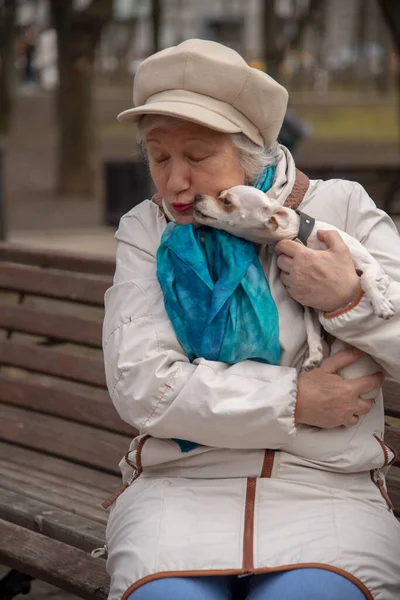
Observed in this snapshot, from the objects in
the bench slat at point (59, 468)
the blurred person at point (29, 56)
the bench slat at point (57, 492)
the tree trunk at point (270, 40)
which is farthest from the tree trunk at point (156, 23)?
the blurred person at point (29, 56)

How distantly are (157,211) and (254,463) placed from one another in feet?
2.28

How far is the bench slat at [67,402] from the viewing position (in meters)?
3.99

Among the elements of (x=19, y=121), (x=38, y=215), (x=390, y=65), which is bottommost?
(x=390, y=65)

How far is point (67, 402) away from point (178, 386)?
1566mm

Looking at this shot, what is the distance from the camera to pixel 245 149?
278cm

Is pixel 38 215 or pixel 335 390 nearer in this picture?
pixel 335 390

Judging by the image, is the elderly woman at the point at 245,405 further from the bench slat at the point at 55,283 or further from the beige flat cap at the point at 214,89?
the bench slat at the point at 55,283

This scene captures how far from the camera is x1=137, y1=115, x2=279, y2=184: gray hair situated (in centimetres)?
277

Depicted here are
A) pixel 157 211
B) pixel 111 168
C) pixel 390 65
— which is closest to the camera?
pixel 157 211

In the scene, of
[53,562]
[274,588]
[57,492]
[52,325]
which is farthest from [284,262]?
[52,325]

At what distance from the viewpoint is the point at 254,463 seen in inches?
106

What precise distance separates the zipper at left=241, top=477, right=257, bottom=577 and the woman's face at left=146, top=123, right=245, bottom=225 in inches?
25.3

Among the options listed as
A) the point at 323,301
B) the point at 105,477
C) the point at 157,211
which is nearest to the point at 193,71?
the point at 157,211

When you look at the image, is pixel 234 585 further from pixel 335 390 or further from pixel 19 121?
pixel 19 121
